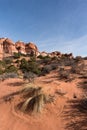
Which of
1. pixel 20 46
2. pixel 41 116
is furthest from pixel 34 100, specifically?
pixel 20 46

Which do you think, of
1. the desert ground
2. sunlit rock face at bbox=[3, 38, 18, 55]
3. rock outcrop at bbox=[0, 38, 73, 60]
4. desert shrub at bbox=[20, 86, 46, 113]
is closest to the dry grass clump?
desert shrub at bbox=[20, 86, 46, 113]

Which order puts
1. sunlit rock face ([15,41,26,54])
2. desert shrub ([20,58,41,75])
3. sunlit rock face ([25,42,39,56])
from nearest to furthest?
desert shrub ([20,58,41,75]) < sunlit rock face ([15,41,26,54]) < sunlit rock face ([25,42,39,56])

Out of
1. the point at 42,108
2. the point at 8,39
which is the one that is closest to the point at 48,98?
the point at 42,108

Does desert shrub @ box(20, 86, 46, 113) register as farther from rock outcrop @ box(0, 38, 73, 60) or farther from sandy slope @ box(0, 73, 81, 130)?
rock outcrop @ box(0, 38, 73, 60)

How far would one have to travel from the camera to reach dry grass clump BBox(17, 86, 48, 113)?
7.08 meters

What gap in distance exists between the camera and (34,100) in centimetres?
738

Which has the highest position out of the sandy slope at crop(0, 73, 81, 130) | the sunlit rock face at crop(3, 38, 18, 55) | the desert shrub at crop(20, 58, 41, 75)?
the sunlit rock face at crop(3, 38, 18, 55)

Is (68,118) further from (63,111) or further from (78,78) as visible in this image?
(78,78)

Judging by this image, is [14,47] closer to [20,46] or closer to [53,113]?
[20,46]

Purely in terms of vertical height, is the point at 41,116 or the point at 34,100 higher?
the point at 34,100

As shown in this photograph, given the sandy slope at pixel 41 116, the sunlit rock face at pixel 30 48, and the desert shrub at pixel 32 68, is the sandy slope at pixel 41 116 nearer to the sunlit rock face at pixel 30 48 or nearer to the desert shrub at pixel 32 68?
the desert shrub at pixel 32 68

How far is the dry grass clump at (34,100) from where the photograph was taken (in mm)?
7078

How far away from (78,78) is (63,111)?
3.99 metres

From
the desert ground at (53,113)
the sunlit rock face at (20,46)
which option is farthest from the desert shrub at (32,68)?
the sunlit rock face at (20,46)
